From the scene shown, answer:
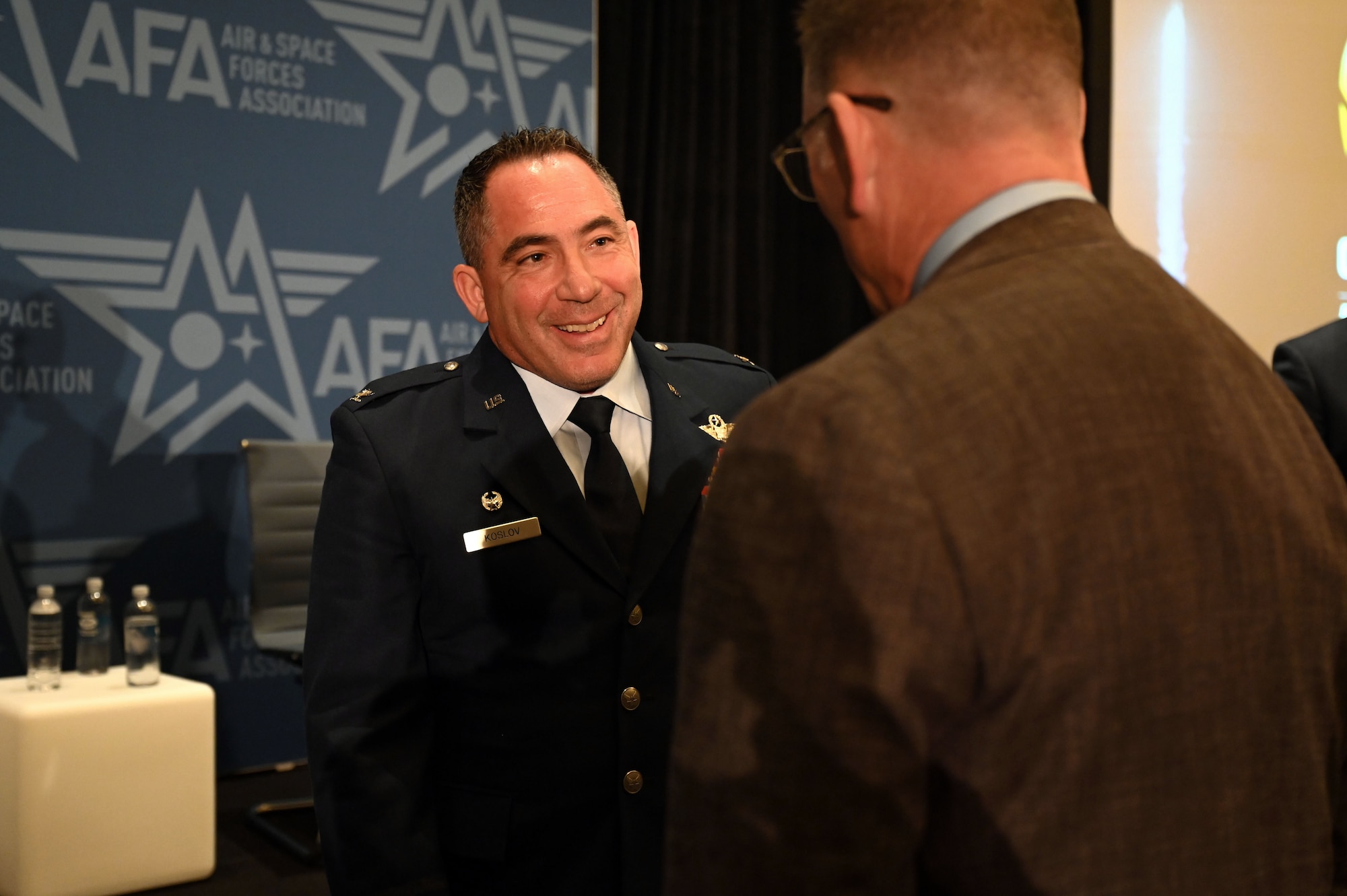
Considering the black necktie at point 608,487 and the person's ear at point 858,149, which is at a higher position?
the person's ear at point 858,149

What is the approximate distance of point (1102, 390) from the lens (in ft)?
2.49

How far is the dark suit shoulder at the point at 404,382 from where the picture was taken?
1.66 m

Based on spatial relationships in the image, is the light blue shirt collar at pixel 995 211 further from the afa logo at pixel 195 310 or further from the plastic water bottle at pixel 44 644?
the afa logo at pixel 195 310

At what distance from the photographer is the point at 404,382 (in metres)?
1.73

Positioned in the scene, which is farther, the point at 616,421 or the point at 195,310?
the point at 195,310

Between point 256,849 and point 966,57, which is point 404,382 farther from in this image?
point 256,849

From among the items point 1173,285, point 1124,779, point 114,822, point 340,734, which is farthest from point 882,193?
point 114,822

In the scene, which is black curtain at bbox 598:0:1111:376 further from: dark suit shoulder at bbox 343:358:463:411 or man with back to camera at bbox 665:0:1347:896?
man with back to camera at bbox 665:0:1347:896

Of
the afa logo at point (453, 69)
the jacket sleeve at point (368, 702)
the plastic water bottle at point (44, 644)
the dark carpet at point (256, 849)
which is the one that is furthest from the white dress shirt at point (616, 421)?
the afa logo at point (453, 69)

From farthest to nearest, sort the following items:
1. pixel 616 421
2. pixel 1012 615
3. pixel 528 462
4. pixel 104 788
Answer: pixel 104 788 → pixel 616 421 → pixel 528 462 → pixel 1012 615

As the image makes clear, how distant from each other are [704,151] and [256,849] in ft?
11.2

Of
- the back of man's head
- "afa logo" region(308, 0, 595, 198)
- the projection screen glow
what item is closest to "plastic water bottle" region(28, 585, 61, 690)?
"afa logo" region(308, 0, 595, 198)

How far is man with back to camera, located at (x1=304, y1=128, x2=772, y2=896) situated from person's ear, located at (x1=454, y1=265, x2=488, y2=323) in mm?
58

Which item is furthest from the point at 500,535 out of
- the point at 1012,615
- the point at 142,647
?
the point at 142,647
